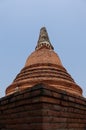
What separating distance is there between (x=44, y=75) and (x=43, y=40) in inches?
290

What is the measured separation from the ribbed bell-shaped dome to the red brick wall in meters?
8.70

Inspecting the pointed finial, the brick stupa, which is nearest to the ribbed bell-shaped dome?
the pointed finial

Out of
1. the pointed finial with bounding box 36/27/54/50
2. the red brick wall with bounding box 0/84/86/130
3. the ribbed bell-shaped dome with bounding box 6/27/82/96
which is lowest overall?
the red brick wall with bounding box 0/84/86/130

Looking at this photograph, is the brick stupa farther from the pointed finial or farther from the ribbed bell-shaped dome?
the pointed finial

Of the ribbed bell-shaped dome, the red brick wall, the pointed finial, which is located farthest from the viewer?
the pointed finial

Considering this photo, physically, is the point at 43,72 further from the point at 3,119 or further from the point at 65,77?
the point at 3,119

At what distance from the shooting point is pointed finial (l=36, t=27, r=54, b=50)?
1930 cm

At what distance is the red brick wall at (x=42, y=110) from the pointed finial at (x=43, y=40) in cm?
1547

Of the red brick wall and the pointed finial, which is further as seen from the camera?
the pointed finial

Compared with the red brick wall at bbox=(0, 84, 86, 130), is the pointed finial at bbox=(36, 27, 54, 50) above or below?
above

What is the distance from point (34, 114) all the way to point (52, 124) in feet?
0.94

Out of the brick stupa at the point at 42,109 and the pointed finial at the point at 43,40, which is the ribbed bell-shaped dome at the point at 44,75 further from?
the brick stupa at the point at 42,109

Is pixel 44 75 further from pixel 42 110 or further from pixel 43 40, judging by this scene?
pixel 42 110

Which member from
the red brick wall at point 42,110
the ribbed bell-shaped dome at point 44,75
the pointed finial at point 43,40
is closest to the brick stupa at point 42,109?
the red brick wall at point 42,110
